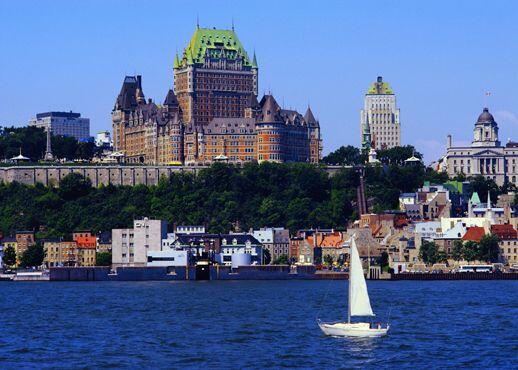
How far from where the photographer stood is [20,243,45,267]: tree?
177375 mm

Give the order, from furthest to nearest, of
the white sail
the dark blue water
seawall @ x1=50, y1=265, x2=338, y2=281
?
seawall @ x1=50, y1=265, x2=338, y2=281, the white sail, the dark blue water

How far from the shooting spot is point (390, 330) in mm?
81125

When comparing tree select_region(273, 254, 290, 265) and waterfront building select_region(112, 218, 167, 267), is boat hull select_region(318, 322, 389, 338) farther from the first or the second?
tree select_region(273, 254, 290, 265)

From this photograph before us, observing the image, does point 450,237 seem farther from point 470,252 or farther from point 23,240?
point 23,240

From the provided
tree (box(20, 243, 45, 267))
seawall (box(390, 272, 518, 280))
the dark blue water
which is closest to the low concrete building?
tree (box(20, 243, 45, 267))

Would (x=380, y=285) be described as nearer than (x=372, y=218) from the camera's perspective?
Yes

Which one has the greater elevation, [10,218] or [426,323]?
[10,218]

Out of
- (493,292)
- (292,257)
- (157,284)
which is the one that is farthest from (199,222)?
(493,292)

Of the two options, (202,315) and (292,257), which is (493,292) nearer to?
(202,315)

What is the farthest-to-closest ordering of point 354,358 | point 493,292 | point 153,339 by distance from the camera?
point 493,292, point 153,339, point 354,358

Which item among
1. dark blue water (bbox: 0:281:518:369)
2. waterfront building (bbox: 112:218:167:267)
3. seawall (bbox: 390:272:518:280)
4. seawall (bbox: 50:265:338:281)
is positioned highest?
waterfront building (bbox: 112:218:167:267)

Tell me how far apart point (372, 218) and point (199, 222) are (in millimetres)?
22231

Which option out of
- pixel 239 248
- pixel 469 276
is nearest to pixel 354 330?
pixel 469 276

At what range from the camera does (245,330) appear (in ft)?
273
